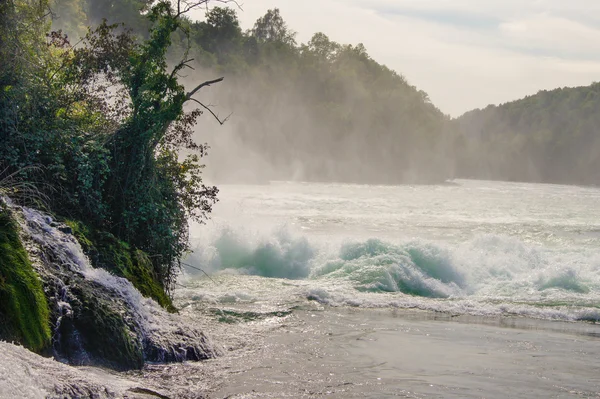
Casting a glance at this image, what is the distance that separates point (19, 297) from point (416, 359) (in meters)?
5.56

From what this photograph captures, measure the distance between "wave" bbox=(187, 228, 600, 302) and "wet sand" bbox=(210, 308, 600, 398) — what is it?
11.6 ft

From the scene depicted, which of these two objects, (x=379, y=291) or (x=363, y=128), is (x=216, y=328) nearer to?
(x=379, y=291)

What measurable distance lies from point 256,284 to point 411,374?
8.19 metres

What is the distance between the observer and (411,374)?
9.89 m

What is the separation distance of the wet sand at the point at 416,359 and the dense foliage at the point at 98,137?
2671 millimetres

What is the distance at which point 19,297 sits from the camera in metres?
7.61

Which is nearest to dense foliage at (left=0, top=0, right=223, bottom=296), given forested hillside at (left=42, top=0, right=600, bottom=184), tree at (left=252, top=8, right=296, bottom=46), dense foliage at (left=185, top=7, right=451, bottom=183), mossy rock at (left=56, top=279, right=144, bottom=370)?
mossy rock at (left=56, top=279, right=144, bottom=370)

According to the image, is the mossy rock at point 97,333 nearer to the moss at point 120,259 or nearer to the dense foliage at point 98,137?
the moss at point 120,259

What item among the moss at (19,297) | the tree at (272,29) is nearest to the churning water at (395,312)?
the moss at (19,297)

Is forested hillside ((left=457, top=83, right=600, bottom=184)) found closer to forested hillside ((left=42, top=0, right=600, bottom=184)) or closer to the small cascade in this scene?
forested hillside ((left=42, top=0, right=600, bottom=184))

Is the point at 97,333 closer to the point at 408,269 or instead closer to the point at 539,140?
the point at 408,269

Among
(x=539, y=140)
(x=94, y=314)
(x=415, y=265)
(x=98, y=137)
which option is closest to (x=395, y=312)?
(x=415, y=265)

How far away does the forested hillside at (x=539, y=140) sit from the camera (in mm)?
148637

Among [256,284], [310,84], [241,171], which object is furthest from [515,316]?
[310,84]
